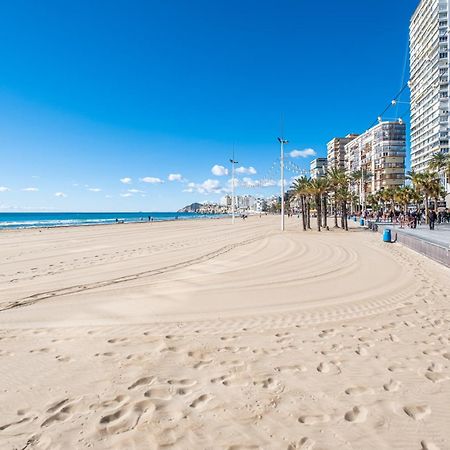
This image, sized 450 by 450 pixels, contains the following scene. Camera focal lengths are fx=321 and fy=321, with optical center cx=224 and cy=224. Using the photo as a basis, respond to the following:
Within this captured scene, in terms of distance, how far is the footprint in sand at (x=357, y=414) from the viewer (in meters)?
3.28

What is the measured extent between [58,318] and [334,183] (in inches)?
1367

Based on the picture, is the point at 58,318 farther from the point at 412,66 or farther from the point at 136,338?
the point at 412,66

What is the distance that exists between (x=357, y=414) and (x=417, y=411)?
66 centimetres

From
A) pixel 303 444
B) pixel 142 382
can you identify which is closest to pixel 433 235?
pixel 303 444

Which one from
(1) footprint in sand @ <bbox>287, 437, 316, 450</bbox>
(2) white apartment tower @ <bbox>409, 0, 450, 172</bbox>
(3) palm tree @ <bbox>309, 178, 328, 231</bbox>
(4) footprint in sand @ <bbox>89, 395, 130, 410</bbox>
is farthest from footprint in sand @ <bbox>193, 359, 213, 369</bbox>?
(2) white apartment tower @ <bbox>409, 0, 450, 172</bbox>

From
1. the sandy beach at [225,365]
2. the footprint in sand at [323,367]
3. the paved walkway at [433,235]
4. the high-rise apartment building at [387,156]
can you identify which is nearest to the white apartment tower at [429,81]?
the high-rise apartment building at [387,156]

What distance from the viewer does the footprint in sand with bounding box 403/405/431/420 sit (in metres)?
3.34

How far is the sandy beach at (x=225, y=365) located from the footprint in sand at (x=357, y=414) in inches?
0.6

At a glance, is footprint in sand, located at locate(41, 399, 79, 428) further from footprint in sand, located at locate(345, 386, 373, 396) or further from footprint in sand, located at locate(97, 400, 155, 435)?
footprint in sand, located at locate(345, 386, 373, 396)

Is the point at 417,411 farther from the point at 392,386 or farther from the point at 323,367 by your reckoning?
the point at 323,367

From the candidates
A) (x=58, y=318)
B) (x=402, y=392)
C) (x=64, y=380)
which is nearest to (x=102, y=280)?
(x=58, y=318)

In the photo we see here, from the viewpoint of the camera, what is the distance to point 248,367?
176 inches

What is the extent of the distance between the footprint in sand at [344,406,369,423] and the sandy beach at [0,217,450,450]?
2 centimetres

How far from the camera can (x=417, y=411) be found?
3.43 metres
